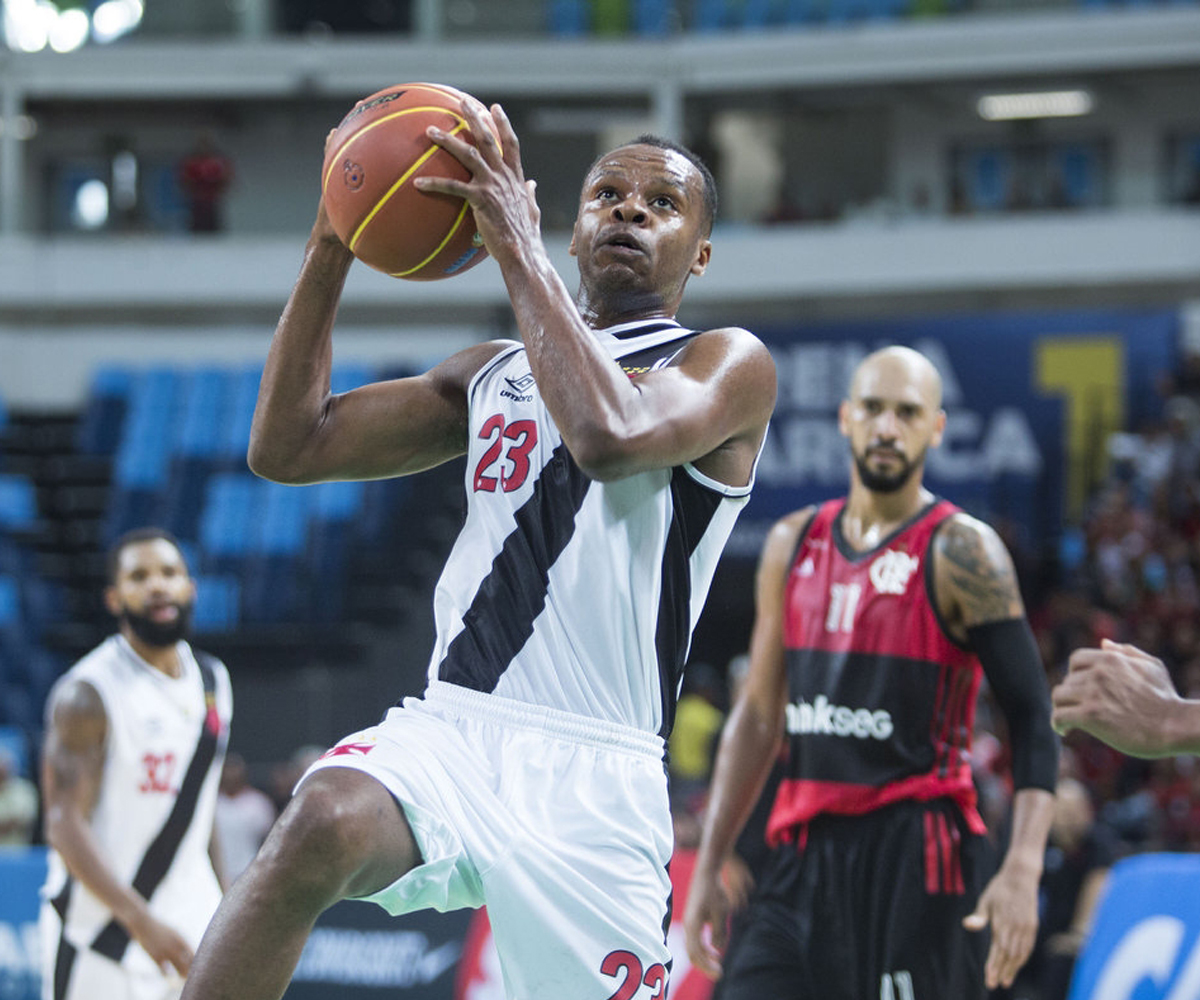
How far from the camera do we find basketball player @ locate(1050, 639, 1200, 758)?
297 cm

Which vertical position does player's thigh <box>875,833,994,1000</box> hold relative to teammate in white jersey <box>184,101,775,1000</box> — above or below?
below

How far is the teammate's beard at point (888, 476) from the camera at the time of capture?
16.2ft

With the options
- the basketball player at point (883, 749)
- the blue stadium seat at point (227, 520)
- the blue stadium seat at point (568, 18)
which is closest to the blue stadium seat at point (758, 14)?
the blue stadium seat at point (568, 18)

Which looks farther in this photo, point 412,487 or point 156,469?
point 156,469

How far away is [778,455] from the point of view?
1730 cm

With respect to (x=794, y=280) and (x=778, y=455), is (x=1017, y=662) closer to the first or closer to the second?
(x=778, y=455)

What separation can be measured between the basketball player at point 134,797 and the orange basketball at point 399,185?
9.38 feet

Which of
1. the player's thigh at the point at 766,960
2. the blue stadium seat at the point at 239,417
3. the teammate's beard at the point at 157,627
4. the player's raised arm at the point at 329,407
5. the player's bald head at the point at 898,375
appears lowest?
the player's thigh at the point at 766,960

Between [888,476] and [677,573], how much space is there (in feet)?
5.86

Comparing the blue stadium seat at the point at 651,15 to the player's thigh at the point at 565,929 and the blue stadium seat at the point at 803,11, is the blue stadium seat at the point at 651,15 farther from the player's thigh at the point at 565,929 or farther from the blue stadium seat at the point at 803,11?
the player's thigh at the point at 565,929

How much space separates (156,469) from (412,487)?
3.38m

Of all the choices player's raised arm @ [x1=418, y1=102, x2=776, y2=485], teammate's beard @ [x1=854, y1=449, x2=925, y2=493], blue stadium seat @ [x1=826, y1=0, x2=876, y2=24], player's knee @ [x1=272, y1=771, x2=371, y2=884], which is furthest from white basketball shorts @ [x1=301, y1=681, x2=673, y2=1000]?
blue stadium seat @ [x1=826, y1=0, x2=876, y2=24]

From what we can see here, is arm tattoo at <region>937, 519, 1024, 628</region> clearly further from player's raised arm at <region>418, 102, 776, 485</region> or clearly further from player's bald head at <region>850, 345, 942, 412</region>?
player's raised arm at <region>418, 102, 776, 485</region>

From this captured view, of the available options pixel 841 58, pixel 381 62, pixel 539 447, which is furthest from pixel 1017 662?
pixel 381 62
